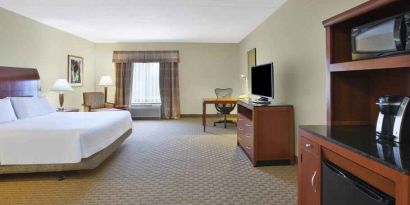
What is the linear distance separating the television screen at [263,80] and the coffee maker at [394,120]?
231cm

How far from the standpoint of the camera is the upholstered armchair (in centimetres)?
722

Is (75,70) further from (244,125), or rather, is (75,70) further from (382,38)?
(382,38)

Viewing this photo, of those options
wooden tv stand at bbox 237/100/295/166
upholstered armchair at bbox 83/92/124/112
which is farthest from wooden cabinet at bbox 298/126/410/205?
upholstered armchair at bbox 83/92/124/112

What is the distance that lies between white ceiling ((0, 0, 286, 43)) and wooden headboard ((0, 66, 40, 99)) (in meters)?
1.02

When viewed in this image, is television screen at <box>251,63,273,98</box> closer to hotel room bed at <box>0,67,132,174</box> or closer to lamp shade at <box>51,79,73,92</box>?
hotel room bed at <box>0,67,132,174</box>

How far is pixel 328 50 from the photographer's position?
2221 millimetres

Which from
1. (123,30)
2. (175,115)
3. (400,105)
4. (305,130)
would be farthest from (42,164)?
(175,115)

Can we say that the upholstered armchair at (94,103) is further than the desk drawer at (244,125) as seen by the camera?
Yes

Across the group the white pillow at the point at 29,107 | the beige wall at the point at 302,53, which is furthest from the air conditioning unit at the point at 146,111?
the beige wall at the point at 302,53

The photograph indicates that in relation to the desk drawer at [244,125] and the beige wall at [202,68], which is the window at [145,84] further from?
the desk drawer at [244,125]

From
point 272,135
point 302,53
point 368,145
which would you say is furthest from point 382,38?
point 272,135

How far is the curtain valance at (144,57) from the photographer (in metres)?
8.67

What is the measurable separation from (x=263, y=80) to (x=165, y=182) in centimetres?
218

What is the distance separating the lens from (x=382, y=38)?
1.73 metres
